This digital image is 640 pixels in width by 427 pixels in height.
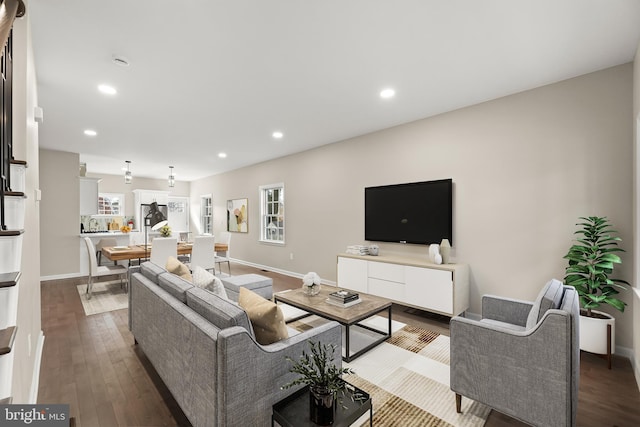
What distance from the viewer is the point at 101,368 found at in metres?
2.44

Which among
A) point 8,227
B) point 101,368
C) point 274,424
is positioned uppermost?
point 8,227

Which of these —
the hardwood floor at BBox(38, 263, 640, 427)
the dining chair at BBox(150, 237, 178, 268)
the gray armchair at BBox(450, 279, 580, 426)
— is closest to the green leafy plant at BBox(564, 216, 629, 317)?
the hardwood floor at BBox(38, 263, 640, 427)

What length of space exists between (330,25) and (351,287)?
3.37 meters

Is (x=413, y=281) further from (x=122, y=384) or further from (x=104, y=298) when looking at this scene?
(x=104, y=298)

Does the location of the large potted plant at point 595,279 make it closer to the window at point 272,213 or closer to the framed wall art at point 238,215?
the window at point 272,213

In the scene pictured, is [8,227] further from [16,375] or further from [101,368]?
[101,368]

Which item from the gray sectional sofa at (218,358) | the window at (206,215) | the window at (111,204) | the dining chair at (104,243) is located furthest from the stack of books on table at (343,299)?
the window at (111,204)

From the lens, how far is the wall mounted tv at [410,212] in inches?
148

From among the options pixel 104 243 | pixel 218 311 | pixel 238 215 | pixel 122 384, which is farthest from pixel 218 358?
pixel 238 215

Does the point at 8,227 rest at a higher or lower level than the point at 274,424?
higher

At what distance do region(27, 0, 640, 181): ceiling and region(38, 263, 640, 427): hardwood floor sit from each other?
2.66 meters

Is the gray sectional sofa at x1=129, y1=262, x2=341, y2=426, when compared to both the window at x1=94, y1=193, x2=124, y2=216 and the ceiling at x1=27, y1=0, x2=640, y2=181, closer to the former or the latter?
the ceiling at x1=27, y1=0, x2=640, y2=181

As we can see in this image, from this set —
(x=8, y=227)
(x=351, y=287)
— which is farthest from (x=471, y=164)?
(x=8, y=227)

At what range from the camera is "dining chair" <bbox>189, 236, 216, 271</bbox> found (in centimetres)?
500
